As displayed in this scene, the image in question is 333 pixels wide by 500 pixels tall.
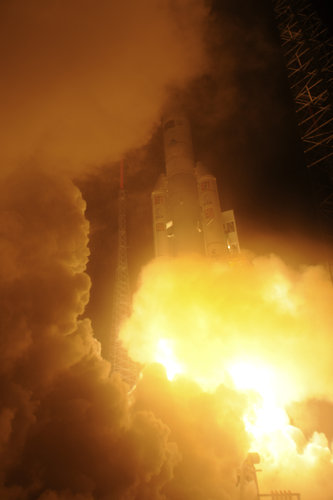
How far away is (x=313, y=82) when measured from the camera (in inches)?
782

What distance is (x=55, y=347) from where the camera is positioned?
956cm

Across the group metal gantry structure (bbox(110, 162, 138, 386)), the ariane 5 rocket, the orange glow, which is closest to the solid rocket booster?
the ariane 5 rocket

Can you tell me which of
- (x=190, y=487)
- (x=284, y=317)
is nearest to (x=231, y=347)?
(x=284, y=317)

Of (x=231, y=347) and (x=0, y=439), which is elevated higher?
(x=231, y=347)

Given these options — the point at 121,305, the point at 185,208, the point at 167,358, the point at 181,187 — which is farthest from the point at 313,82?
the point at 121,305

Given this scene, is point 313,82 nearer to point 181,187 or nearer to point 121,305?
point 181,187

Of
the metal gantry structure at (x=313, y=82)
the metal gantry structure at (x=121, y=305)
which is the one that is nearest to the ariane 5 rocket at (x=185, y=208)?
the metal gantry structure at (x=121, y=305)

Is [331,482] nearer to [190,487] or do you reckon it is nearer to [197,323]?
[190,487]

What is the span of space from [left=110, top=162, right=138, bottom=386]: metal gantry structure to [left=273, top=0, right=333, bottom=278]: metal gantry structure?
11.4 meters

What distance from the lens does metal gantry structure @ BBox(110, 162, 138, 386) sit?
24.7 m

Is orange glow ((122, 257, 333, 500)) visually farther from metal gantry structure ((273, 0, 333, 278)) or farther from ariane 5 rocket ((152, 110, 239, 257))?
metal gantry structure ((273, 0, 333, 278))

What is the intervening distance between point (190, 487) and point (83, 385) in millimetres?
4323

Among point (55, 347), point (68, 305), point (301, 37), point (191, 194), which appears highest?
point (301, 37)

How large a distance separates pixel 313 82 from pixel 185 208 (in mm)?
9588
